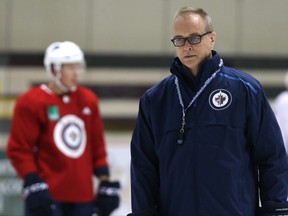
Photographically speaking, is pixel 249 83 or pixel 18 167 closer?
pixel 249 83

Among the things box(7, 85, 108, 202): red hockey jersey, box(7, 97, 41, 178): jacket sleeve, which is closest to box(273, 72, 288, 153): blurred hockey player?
box(7, 85, 108, 202): red hockey jersey

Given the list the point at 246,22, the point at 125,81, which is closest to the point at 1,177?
the point at 125,81

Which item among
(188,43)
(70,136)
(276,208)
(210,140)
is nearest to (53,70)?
(70,136)

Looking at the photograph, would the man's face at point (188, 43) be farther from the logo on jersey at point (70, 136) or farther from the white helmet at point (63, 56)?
the white helmet at point (63, 56)

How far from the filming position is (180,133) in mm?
3062

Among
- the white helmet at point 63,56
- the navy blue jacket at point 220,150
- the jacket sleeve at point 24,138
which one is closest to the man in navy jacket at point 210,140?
the navy blue jacket at point 220,150

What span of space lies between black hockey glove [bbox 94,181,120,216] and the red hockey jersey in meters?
0.07

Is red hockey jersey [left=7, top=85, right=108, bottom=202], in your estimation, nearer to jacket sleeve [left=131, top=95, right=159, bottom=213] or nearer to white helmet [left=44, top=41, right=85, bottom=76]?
white helmet [left=44, top=41, right=85, bottom=76]

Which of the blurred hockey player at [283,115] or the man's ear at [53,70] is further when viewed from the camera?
the blurred hockey player at [283,115]

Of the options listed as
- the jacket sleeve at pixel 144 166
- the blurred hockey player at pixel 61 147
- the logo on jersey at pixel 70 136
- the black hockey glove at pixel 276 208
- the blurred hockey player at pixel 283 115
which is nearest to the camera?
the black hockey glove at pixel 276 208

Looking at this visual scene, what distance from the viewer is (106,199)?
Answer: 4820mm

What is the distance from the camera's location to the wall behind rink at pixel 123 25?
272 inches

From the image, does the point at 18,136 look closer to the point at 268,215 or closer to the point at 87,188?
the point at 87,188

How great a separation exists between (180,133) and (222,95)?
0.22 metres
